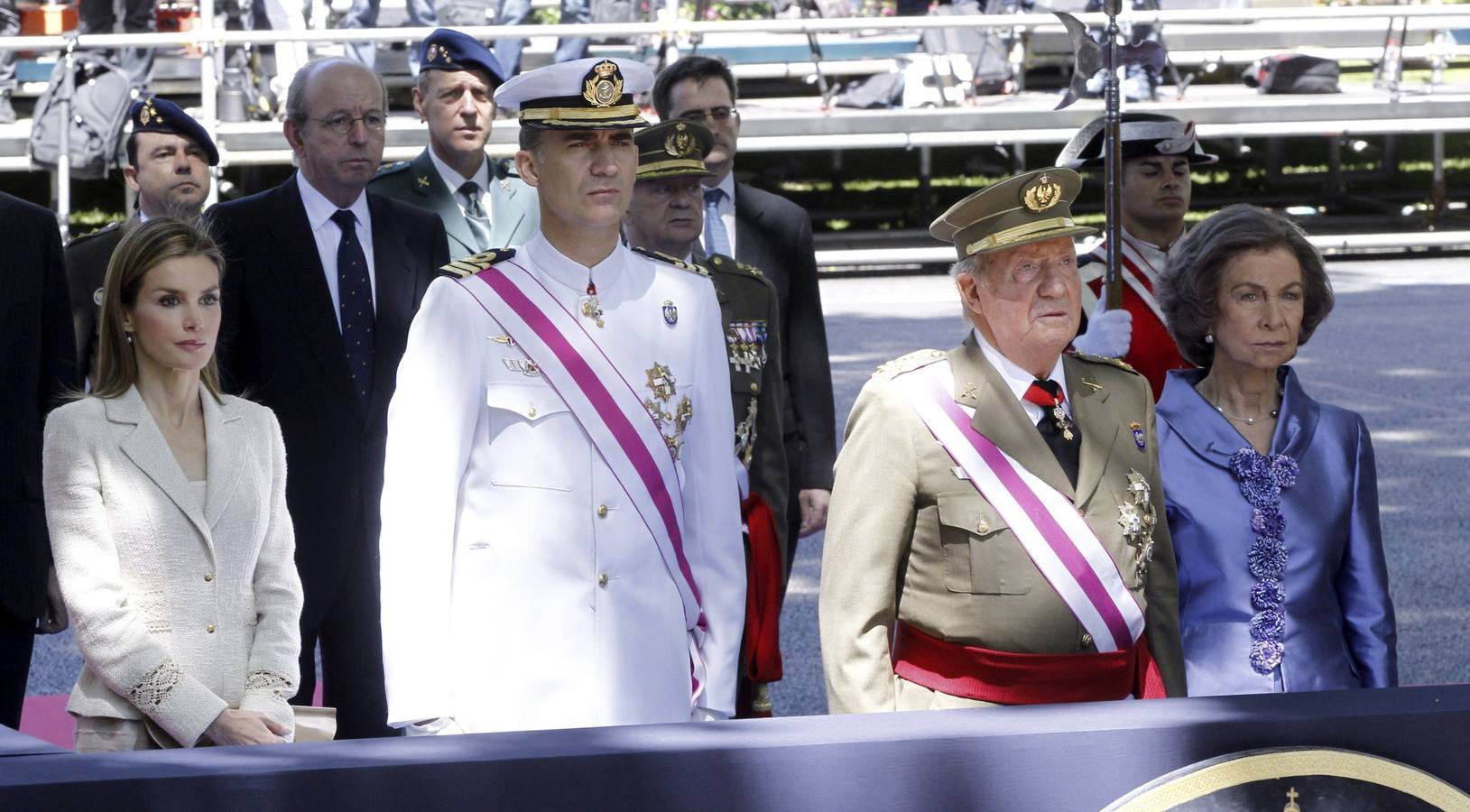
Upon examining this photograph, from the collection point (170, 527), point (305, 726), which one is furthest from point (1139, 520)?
point (170, 527)

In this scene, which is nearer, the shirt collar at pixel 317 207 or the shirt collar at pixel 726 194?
the shirt collar at pixel 317 207

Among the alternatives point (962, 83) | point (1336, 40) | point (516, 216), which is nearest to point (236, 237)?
point (516, 216)

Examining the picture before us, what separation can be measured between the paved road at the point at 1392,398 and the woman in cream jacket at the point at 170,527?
7.99ft

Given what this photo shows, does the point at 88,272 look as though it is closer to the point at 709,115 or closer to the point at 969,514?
the point at 709,115

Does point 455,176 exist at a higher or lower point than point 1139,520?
higher

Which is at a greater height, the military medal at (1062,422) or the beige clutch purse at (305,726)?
the military medal at (1062,422)

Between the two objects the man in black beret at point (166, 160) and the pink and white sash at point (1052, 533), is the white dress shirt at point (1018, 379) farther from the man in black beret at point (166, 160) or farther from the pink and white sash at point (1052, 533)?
the man in black beret at point (166, 160)

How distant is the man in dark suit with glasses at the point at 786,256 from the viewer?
487 cm

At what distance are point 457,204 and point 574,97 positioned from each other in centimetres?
191

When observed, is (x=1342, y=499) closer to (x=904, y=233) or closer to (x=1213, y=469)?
(x=1213, y=469)

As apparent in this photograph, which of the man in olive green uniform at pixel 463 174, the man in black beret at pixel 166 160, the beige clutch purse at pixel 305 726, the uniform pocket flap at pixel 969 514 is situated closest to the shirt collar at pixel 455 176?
the man in olive green uniform at pixel 463 174

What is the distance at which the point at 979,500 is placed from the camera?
117 inches

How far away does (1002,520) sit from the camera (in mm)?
2957

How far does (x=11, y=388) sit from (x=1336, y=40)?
569 inches
